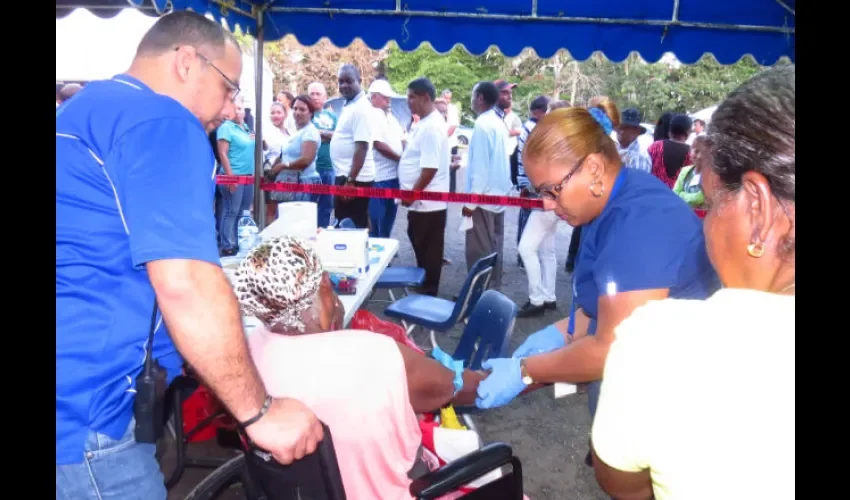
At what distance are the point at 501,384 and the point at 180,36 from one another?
57.4 inches

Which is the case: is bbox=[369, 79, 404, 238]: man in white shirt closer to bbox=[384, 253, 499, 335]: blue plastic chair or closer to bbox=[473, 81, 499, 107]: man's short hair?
bbox=[473, 81, 499, 107]: man's short hair

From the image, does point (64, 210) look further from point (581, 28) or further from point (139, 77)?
point (581, 28)

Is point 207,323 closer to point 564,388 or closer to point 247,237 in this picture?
point 564,388

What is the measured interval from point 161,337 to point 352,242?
1953 millimetres

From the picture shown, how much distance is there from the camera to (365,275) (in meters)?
3.52

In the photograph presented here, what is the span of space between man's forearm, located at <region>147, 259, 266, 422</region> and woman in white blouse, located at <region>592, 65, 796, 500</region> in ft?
2.65

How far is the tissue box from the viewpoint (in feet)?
11.2

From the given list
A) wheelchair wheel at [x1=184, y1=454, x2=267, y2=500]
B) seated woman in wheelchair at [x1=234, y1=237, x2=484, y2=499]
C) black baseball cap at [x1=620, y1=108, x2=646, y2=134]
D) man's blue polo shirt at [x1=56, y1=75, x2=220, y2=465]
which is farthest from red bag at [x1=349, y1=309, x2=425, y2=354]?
black baseball cap at [x1=620, y1=108, x2=646, y2=134]

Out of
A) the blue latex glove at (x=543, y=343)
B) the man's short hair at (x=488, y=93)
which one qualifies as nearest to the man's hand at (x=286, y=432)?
the blue latex glove at (x=543, y=343)

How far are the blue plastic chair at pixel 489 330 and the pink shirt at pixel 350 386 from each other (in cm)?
116

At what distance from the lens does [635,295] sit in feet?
5.55

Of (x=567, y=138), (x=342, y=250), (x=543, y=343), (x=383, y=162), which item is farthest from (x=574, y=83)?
(x=567, y=138)

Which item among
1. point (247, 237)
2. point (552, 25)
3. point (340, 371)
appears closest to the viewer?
point (340, 371)

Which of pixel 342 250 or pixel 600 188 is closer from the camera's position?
pixel 600 188
